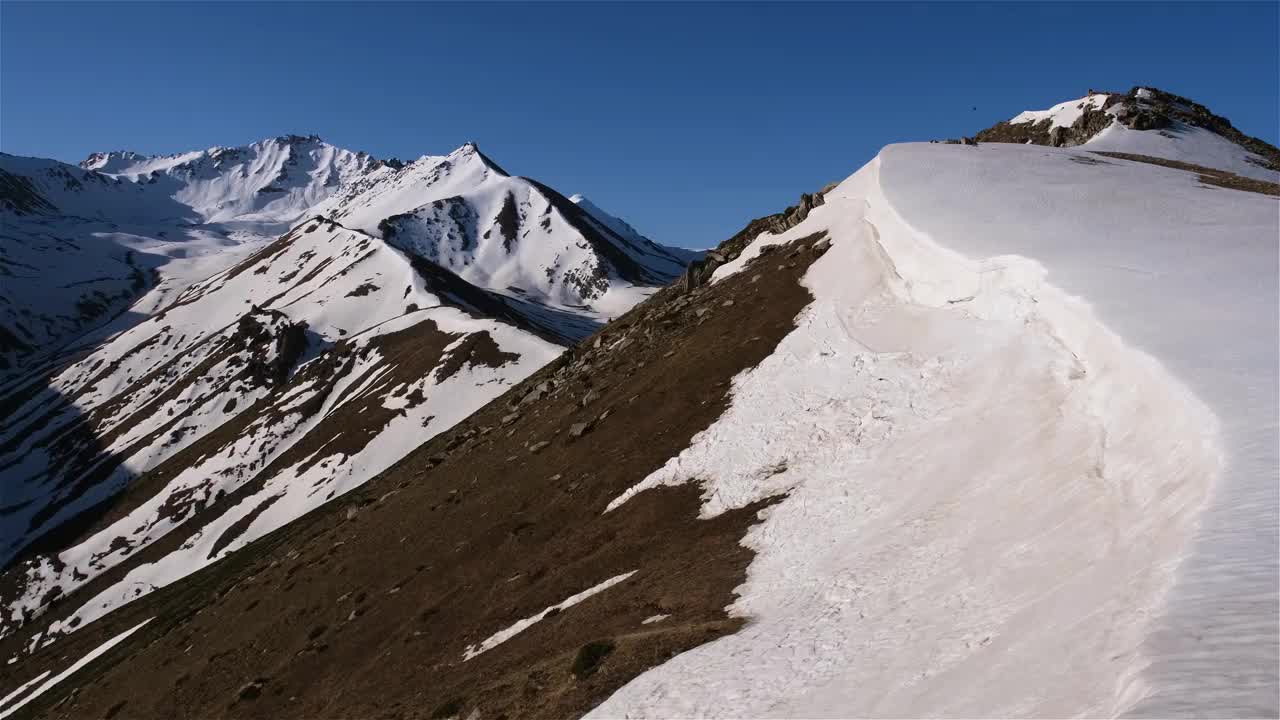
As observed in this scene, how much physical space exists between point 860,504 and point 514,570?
49.0ft

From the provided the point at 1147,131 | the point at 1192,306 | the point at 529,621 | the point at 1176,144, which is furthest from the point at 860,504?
the point at 1147,131

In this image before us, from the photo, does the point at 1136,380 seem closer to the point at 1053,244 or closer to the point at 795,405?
the point at 1053,244

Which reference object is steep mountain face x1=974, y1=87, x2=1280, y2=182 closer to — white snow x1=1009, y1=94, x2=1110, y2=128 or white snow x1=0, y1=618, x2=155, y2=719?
white snow x1=1009, y1=94, x2=1110, y2=128

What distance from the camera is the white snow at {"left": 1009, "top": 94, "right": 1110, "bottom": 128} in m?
74.1

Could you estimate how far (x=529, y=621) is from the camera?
2517 centimetres

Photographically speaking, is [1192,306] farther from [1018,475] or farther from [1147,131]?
[1147,131]

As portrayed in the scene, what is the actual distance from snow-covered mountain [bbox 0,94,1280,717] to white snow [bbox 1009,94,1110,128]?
10526mm

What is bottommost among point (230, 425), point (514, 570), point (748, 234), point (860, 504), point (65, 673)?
point (65, 673)

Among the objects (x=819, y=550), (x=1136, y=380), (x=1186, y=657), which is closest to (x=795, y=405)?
(x=819, y=550)

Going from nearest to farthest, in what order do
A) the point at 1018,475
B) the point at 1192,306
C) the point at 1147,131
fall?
1. the point at 1192,306
2. the point at 1018,475
3. the point at 1147,131

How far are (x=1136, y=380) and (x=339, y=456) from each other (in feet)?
294

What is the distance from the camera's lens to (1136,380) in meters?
15.5

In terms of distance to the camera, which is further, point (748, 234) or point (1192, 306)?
point (748, 234)

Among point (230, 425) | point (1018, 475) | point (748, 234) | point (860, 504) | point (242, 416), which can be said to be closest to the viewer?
point (1018, 475)
